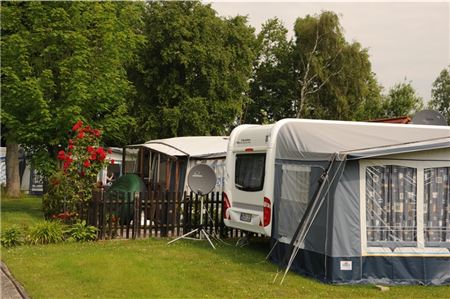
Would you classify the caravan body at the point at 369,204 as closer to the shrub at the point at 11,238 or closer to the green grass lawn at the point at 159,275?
the green grass lawn at the point at 159,275

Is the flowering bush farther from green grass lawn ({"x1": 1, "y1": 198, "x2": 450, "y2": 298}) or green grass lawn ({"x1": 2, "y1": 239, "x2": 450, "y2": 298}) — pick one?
green grass lawn ({"x1": 2, "y1": 239, "x2": 450, "y2": 298})

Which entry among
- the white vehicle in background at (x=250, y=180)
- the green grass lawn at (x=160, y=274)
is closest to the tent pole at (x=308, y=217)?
the green grass lawn at (x=160, y=274)

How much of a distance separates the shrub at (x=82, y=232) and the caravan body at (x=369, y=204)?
176 inches

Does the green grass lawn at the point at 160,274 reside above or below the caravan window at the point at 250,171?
below

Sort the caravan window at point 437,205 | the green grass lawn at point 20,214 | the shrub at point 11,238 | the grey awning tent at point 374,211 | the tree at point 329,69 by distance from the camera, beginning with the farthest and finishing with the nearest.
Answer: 1. the tree at point 329,69
2. the green grass lawn at point 20,214
3. the shrub at point 11,238
4. the caravan window at point 437,205
5. the grey awning tent at point 374,211

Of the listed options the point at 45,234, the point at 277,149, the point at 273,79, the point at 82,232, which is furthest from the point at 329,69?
the point at 45,234

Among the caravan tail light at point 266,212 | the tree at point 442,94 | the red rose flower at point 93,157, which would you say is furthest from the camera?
the tree at point 442,94

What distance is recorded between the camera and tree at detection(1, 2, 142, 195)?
15.6 meters

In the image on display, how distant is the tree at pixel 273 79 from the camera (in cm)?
3806

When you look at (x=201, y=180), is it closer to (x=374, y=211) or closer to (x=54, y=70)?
(x=374, y=211)

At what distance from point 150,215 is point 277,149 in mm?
3995

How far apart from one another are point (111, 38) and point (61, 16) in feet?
5.31

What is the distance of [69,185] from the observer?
40.4 ft

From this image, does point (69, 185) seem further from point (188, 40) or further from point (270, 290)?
point (188, 40)
